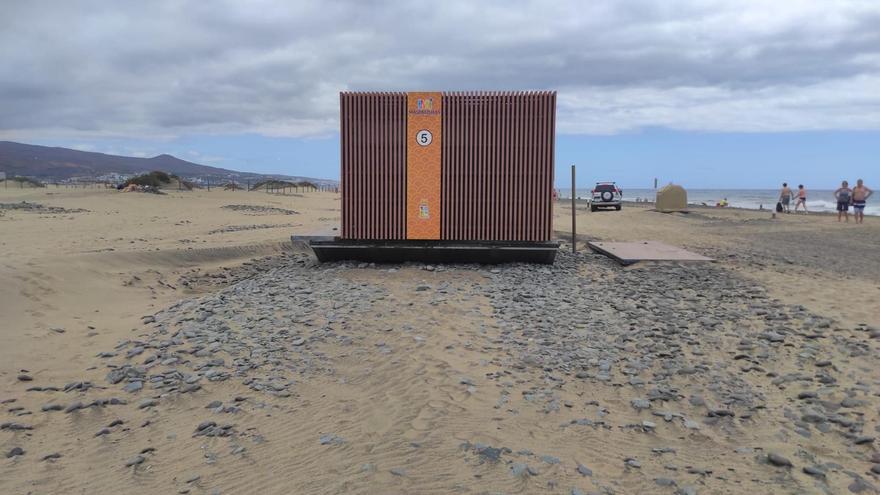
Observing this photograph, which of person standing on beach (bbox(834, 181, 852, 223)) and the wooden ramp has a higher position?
person standing on beach (bbox(834, 181, 852, 223))

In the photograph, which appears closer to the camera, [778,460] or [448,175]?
[778,460]

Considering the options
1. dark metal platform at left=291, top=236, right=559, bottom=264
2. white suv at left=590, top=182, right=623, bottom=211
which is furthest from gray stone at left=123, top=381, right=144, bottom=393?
white suv at left=590, top=182, right=623, bottom=211

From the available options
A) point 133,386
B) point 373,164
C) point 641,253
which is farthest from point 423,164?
point 133,386

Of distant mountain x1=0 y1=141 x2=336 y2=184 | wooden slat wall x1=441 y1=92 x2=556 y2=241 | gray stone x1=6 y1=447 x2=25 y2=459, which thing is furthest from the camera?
distant mountain x1=0 y1=141 x2=336 y2=184

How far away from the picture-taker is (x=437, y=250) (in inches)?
449

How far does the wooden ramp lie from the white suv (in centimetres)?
2186

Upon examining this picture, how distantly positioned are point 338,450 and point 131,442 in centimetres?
Result: 164

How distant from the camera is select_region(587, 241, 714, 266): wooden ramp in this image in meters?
12.1

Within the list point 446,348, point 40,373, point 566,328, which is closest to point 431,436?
point 446,348

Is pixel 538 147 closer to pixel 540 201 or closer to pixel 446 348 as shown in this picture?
pixel 540 201

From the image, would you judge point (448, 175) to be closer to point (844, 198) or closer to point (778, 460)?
point (778, 460)

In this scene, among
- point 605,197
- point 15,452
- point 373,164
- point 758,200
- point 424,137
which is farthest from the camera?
point 758,200

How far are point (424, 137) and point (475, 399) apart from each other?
22.7ft

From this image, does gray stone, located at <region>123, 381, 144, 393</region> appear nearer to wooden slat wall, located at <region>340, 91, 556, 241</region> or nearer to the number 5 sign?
wooden slat wall, located at <region>340, 91, 556, 241</region>
